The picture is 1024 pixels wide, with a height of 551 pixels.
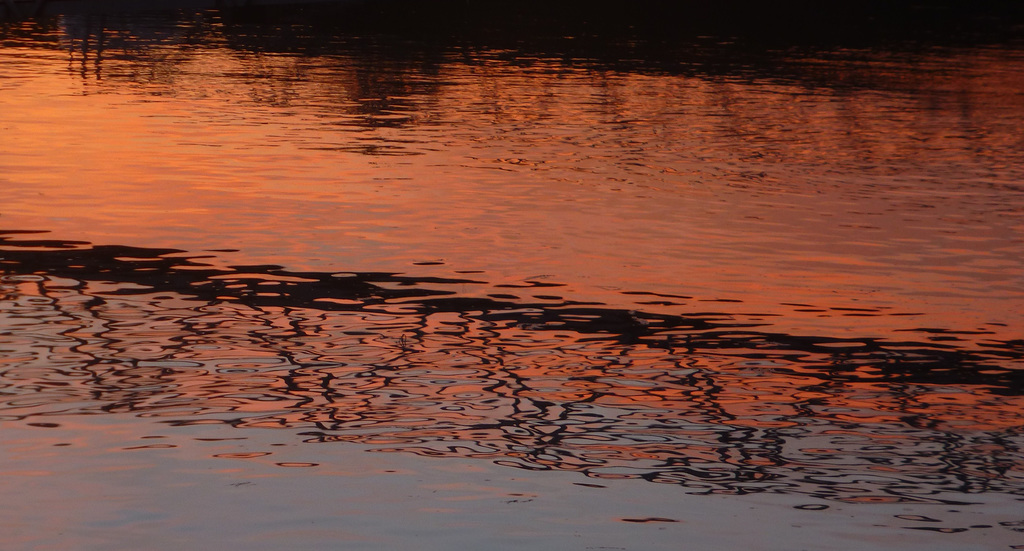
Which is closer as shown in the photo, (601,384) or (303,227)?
(601,384)

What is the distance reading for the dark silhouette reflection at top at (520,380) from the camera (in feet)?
20.1

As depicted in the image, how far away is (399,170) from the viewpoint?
13.7m

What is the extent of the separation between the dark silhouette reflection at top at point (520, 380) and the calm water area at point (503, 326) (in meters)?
0.03

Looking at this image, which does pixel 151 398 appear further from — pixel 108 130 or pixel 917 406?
pixel 108 130

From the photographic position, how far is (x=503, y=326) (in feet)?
27.0

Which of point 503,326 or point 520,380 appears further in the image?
point 503,326

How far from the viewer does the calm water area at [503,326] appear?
5.52 meters

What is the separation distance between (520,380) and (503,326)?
42.2 inches

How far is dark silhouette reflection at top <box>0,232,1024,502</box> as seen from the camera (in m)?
6.11

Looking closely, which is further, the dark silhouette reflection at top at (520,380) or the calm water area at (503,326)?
the dark silhouette reflection at top at (520,380)

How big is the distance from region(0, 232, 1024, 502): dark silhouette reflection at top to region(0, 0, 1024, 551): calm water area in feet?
0.08

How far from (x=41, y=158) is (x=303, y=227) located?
4111 mm

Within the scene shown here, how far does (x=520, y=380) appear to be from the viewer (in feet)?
23.6

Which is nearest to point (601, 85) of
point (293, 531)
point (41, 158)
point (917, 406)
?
point (41, 158)
